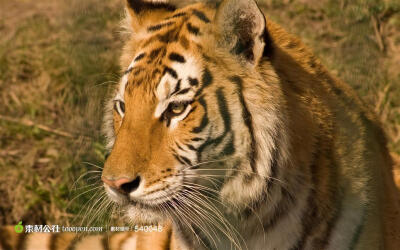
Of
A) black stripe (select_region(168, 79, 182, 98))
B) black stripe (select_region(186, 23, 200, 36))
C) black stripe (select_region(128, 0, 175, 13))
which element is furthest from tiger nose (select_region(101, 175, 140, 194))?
black stripe (select_region(128, 0, 175, 13))

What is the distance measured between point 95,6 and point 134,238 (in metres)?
1.44

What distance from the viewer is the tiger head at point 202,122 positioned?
1617 millimetres

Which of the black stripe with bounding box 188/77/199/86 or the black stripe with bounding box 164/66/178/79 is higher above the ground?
the black stripe with bounding box 164/66/178/79

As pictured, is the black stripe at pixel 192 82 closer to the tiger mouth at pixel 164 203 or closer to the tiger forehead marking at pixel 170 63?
the tiger forehead marking at pixel 170 63

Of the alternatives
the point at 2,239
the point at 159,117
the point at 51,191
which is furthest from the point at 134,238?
the point at 159,117

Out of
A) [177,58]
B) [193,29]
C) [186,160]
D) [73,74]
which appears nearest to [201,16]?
[193,29]

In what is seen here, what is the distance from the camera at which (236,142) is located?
5.45 ft

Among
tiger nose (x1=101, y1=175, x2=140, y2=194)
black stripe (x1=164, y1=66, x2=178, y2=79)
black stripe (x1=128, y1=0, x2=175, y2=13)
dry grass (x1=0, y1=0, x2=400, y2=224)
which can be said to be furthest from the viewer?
dry grass (x1=0, y1=0, x2=400, y2=224)

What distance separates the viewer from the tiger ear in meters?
1.61

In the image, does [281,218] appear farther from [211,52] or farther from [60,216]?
[60,216]

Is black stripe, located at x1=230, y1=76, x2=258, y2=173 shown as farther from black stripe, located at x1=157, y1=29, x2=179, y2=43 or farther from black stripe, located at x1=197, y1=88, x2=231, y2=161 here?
black stripe, located at x1=157, y1=29, x2=179, y2=43

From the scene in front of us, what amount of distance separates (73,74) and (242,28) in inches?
72.7

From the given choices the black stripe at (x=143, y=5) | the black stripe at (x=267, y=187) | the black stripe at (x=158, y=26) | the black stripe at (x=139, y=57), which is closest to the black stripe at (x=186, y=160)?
the black stripe at (x=267, y=187)

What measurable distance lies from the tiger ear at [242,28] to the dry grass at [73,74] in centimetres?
126
